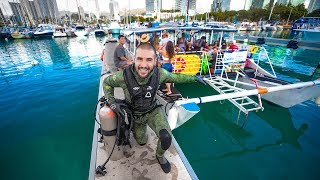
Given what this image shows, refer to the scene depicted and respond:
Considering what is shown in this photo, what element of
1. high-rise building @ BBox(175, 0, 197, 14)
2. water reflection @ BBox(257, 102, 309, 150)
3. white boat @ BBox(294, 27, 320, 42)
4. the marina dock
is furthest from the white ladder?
white boat @ BBox(294, 27, 320, 42)

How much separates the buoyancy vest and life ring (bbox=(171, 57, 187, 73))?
4.99 metres

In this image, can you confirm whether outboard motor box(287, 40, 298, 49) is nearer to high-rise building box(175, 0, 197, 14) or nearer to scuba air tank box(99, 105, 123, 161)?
high-rise building box(175, 0, 197, 14)

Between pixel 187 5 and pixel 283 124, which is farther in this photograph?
pixel 187 5

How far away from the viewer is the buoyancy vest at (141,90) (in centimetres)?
315

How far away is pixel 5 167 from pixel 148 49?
6156 mm

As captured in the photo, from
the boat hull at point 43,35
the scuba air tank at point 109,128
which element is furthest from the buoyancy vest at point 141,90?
the boat hull at point 43,35

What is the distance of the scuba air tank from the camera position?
2.94m

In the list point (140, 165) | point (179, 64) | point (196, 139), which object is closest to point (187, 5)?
point (179, 64)

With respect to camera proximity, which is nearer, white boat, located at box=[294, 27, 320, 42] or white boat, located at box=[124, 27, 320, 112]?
white boat, located at box=[124, 27, 320, 112]

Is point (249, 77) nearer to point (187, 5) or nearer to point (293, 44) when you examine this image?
point (187, 5)

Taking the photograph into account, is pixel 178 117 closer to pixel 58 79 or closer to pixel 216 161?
pixel 216 161

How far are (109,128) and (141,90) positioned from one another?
904 mm

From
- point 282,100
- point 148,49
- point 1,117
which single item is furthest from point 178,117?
point 1,117

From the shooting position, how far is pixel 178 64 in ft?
27.0
